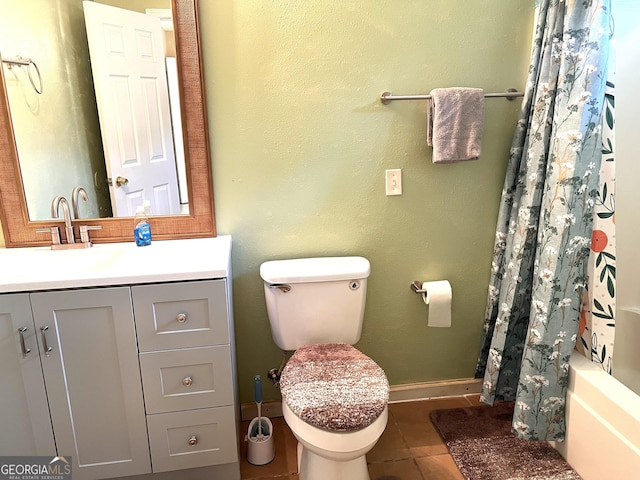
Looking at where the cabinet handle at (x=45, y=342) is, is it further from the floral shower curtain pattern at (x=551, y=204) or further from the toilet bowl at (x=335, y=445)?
the floral shower curtain pattern at (x=551, y=204)

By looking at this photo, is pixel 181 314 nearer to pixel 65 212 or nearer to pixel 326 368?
pixel 326 368

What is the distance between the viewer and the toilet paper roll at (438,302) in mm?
1877

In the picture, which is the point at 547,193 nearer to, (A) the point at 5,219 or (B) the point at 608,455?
(B) the point at 608,455

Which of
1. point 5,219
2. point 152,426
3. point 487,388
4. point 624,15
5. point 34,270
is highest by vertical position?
point 624,15

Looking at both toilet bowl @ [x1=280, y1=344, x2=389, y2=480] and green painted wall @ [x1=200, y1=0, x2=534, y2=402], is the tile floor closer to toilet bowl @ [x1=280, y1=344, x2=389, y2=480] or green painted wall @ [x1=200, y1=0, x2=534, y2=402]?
toilet bowl @ [x1=280, y1=344, x2=389, y2=480]

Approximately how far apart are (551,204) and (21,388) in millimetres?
1897

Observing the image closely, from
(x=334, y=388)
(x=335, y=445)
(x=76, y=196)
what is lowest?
(x=335, y=445)

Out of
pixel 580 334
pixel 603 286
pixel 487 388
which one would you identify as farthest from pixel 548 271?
pixel 487 388

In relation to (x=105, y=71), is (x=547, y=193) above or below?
below

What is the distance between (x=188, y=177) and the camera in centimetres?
172

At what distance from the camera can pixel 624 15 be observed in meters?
1.73

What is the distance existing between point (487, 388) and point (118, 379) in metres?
1.48

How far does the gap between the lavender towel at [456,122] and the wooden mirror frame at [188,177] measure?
0.89m
